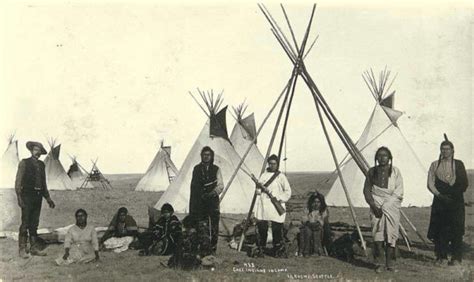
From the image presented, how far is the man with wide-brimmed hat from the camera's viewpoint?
597 centimetres

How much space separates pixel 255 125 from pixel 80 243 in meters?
5.65

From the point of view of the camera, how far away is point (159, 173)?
1650cm

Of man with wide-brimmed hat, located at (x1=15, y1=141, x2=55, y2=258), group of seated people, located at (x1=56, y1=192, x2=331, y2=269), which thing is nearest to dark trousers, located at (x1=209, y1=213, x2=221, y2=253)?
group of seated people, located at (x1=56, y1=192, x2=331, y2=269)

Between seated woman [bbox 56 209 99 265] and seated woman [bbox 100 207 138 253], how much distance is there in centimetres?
47

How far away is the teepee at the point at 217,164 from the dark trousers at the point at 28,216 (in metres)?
3.35

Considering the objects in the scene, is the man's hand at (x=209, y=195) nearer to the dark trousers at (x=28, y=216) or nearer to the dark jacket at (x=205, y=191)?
the dark jacket at (x=205, y=191)

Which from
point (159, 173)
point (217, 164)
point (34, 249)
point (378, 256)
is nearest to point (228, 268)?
point (378, 256)

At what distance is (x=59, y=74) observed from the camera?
24.2ft

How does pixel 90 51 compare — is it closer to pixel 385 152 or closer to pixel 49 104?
pixel 49 104

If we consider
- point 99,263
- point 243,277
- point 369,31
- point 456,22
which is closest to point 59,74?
point 99,263

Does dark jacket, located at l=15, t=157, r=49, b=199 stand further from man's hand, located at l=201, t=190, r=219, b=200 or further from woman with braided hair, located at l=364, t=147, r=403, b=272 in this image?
woman with braided hair, located at l=364, t=147, r=403, b=272

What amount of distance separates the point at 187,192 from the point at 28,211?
368cm

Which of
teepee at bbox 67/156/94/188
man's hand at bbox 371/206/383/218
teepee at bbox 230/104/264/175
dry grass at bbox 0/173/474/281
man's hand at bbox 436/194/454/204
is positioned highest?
teepee at bbox 230/104/264/175

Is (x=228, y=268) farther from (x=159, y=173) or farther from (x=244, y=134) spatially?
(x=159, y=173)
